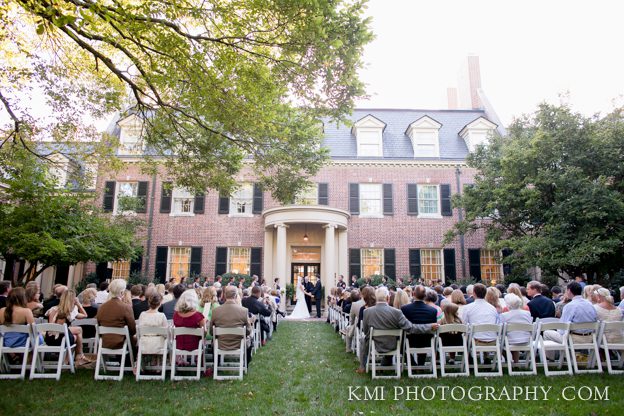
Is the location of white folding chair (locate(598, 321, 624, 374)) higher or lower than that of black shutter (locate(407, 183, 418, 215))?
lower

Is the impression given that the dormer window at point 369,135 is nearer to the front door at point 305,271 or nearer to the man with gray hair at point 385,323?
the front door at point 305,271

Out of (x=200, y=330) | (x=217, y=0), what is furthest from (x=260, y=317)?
(x=217, y=0)

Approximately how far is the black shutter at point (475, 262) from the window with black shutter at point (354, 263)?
565 cm

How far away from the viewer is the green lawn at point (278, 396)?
4.84 metres

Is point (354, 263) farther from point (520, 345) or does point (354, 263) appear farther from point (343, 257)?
point (520, 345)

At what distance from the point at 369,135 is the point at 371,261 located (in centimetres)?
687

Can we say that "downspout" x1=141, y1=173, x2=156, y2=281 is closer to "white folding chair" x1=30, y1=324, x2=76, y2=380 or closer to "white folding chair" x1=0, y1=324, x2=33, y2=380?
"white folding chair" x1=30, y1=324, x2=76, y2=380

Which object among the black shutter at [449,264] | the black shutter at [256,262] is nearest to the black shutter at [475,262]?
the black shutter at [449,264]

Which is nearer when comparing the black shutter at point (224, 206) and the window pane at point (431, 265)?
the window pane at point (431, 265)

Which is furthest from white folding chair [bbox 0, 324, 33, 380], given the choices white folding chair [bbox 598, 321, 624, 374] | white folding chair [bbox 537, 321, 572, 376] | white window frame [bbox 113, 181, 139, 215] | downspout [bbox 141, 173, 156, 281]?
white window frame [bbox 113, 181, 139, 215]

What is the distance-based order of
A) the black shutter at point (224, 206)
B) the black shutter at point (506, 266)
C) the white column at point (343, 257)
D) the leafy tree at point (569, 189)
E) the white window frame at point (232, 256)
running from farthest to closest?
the black shutter at point (224, 206)
the white window frame at point (232, 256)
the white column at point (343, 257)
the black shutter at point (506, 266)
the leafy tree at point (569, 189)

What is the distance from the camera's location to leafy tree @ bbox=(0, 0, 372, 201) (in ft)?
20.5

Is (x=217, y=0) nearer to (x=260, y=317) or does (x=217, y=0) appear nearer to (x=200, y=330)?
(x=200, y=330)

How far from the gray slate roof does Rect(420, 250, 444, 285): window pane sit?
16.7 ft
